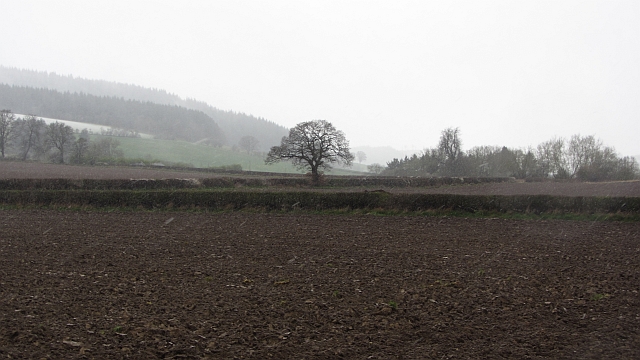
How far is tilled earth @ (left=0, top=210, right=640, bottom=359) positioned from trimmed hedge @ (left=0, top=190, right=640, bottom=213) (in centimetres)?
476

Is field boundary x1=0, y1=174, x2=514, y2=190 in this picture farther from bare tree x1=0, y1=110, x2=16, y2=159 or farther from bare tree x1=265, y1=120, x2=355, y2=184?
bare tree x1=0, y1=110, x2=16, y2=159

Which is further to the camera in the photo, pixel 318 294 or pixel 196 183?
pixel 196 183

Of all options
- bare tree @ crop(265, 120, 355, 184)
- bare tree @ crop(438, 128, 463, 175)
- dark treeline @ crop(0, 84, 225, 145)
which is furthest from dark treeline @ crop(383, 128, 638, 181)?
dark treeline @ crop(0, 84, 225, 145)

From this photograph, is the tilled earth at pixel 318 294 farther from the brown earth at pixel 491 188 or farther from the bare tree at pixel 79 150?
the bare tree at pixel 79 150

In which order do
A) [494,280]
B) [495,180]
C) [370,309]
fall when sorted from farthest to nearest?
1. [495,180]
2. [494,280]
3. [370,309]

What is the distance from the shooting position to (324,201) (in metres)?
23.3

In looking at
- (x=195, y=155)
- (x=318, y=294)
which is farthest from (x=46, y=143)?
(x=318, y=294)

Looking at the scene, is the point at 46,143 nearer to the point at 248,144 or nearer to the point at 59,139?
the point at 59,139

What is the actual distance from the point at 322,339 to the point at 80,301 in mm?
5226

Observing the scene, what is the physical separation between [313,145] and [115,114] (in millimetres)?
116859

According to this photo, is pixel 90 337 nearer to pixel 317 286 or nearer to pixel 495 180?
pixel 317 286

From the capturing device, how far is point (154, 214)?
22.3 m

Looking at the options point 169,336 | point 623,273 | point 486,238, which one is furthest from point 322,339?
point 486,238

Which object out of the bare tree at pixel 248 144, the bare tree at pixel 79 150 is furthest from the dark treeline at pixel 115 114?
the bare tree at pixel 79 150
